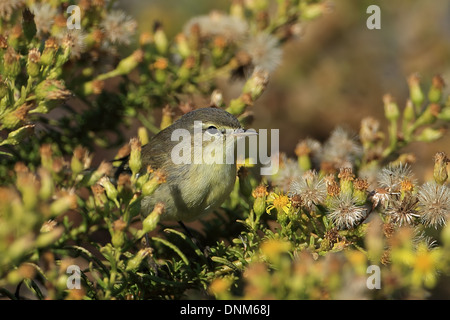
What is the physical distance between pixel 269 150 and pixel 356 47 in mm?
2255

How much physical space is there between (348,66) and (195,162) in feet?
8.51

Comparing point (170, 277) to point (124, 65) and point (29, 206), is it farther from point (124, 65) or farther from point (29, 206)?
point (124, 65)

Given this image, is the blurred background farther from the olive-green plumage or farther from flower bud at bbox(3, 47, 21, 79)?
flower bud at bbox(3, 47, 21, 79)

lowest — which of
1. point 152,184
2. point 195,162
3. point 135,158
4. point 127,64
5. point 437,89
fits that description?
point 152,184

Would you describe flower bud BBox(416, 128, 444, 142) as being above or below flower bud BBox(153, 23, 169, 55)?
below

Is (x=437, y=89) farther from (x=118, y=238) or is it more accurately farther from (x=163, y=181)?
(x=118, y=238)

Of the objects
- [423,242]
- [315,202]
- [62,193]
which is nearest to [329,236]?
[315,202]

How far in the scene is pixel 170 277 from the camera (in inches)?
93.5

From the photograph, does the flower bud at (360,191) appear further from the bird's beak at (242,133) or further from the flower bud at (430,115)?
the flower bud at (430,115)

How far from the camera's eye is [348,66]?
5031mm

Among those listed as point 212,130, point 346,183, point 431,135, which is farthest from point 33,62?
point 431,135

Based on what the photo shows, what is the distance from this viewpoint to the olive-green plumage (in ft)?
9.42

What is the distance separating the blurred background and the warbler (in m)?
1.47

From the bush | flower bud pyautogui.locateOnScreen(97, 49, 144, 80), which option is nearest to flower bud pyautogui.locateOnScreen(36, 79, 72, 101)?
the bush
